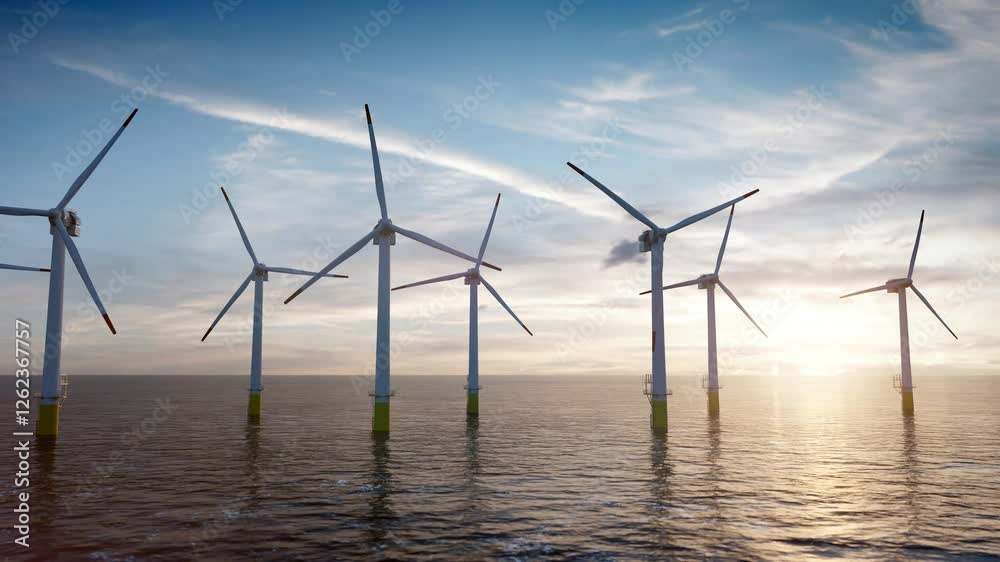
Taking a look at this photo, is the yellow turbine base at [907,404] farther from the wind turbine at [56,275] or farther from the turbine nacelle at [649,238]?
the wind turbine at [56,275]

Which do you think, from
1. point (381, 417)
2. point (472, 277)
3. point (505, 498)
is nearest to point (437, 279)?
point (472, 277)

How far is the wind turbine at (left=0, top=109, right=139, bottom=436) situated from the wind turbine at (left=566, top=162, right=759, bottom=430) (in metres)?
53.3

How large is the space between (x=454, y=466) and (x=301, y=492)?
612 inches

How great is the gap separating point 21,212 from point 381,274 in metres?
36.1

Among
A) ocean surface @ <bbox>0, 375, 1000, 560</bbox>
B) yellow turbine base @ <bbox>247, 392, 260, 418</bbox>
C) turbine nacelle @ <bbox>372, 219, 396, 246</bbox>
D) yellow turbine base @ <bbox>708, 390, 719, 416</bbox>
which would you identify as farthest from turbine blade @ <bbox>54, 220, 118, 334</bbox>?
yellow turbine base @ <bbox>708, 390, 719, 416</bbox>

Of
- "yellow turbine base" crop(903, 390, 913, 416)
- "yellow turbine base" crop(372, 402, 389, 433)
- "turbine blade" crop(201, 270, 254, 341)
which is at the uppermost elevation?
"turbine blade" crop(201, 270, 254, 341)

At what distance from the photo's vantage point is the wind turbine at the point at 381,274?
7000 cm

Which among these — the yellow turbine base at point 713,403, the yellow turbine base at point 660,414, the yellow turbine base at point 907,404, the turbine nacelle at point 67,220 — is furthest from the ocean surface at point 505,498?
the yellow turbine base at point 907,404

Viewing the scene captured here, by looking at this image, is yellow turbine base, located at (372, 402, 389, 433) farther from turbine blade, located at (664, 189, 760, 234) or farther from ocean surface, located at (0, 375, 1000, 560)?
turbine blade, located at (664, 189, 760, 234)

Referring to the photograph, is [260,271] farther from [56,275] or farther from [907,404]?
[907,404]

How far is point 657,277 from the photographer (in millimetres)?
79562

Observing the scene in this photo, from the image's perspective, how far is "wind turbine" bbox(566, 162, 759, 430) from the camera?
77.3m

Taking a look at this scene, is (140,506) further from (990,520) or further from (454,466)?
(990,520)

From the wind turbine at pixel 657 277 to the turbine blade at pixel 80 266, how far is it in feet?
166
